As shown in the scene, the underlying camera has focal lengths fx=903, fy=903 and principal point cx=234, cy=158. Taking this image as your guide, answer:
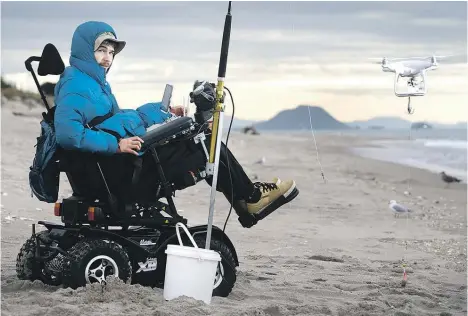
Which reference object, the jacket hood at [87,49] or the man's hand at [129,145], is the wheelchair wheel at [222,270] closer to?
the man's hand at [129,145]

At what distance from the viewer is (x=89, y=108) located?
4898 mm

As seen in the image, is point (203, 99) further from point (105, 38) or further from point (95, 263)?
point (95, 263)

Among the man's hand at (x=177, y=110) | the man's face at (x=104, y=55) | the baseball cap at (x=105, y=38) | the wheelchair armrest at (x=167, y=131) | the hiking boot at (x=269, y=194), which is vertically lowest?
the hiking boot at (x=269, y=194)

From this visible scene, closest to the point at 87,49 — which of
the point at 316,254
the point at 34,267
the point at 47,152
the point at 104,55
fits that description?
the point at 104,55

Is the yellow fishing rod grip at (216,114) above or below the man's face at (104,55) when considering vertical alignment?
below

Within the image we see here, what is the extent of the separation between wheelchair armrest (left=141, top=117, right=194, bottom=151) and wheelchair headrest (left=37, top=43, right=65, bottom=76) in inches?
24.4

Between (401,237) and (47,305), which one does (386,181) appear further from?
(47,305)

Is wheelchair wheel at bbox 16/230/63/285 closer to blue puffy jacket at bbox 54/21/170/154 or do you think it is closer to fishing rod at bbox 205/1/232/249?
blue puffy jacket at bbox 54/21/170/154

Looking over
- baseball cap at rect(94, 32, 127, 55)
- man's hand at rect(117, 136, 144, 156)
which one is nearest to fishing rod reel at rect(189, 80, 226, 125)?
man's hand at rect(117, 136, 144, 156)

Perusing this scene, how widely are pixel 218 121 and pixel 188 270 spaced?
833mm

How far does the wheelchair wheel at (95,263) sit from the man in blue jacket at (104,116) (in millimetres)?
439

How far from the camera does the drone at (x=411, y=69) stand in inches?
230

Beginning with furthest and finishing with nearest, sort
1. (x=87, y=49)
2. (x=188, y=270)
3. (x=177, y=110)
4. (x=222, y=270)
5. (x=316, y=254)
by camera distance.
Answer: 1. (x=316, y=254)
2. (x=177, y=110)
3. (x=222, y=270)
4. (x=87, y=49)
5. (x=188, y=270)

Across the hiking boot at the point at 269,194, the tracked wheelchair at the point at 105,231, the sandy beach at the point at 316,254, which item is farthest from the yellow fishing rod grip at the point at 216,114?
the sandy beach at the point at 316,254
